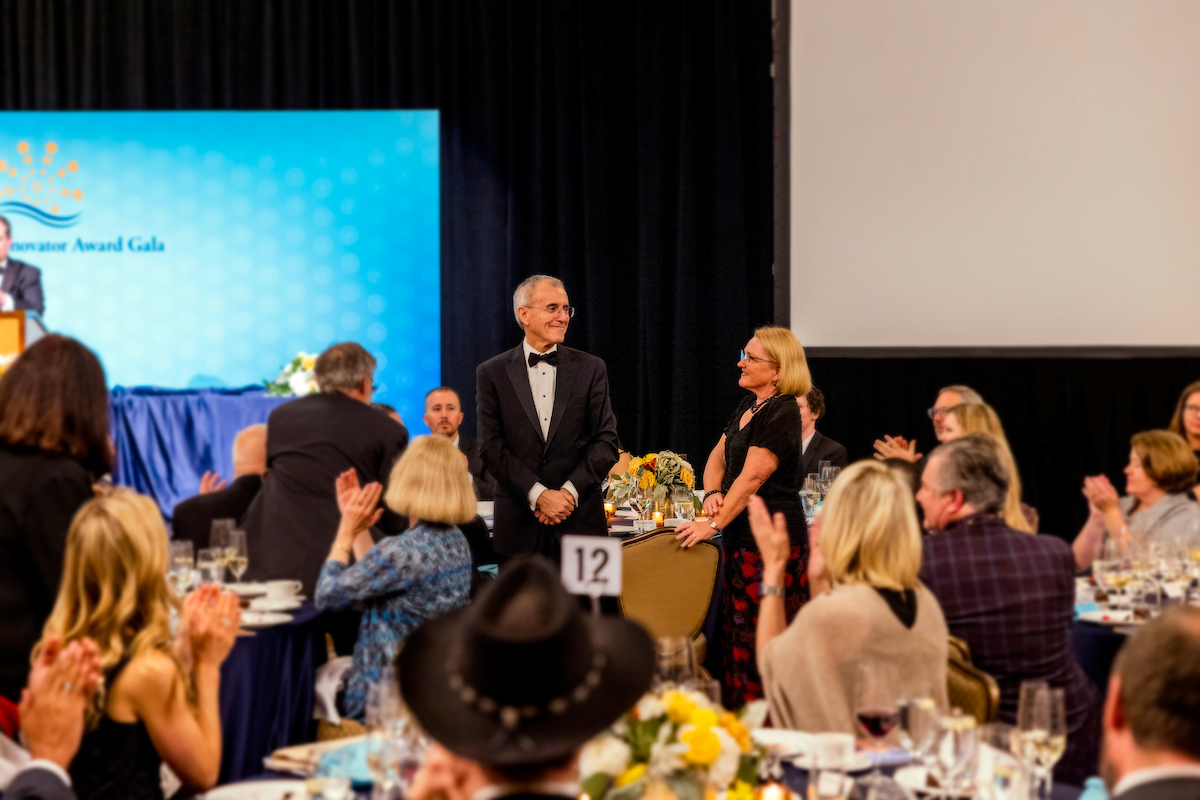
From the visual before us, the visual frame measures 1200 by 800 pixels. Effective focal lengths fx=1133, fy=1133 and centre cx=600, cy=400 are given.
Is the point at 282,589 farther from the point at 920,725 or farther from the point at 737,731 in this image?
the point at 920,725

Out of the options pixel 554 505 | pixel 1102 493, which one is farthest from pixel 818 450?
pixel 554 505

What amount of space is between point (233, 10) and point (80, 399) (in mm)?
6673

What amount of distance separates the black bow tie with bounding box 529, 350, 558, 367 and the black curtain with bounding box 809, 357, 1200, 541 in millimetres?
2857

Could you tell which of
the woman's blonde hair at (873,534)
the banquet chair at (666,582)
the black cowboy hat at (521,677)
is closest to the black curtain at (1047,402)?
the banquet chair at (666,582)

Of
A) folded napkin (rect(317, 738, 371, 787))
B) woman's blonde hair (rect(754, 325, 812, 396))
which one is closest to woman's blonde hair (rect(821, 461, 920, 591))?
folded napkin (rect(317, 738, 371, 787))

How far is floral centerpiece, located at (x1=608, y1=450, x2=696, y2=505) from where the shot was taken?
596cm

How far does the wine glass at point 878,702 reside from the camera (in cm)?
201

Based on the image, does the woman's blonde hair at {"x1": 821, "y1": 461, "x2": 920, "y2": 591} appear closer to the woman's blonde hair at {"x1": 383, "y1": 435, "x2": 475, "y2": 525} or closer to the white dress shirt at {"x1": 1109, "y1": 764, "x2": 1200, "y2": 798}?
the white dress shirt at {"x1": 1109, "y1": 764, "x2": 1200, "y2": 798}

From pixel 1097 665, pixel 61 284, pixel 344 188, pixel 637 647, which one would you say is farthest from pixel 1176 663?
pixel 61 284

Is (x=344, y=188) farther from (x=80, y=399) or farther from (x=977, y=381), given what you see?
(x=80, y=399)

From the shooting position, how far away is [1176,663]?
4.60 feet

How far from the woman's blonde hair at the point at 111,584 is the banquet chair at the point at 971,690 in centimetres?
170

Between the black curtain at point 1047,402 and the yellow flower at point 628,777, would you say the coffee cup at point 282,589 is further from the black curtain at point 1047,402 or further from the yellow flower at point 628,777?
the black curtain at point 1047,402

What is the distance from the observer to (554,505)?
4.36 meters
